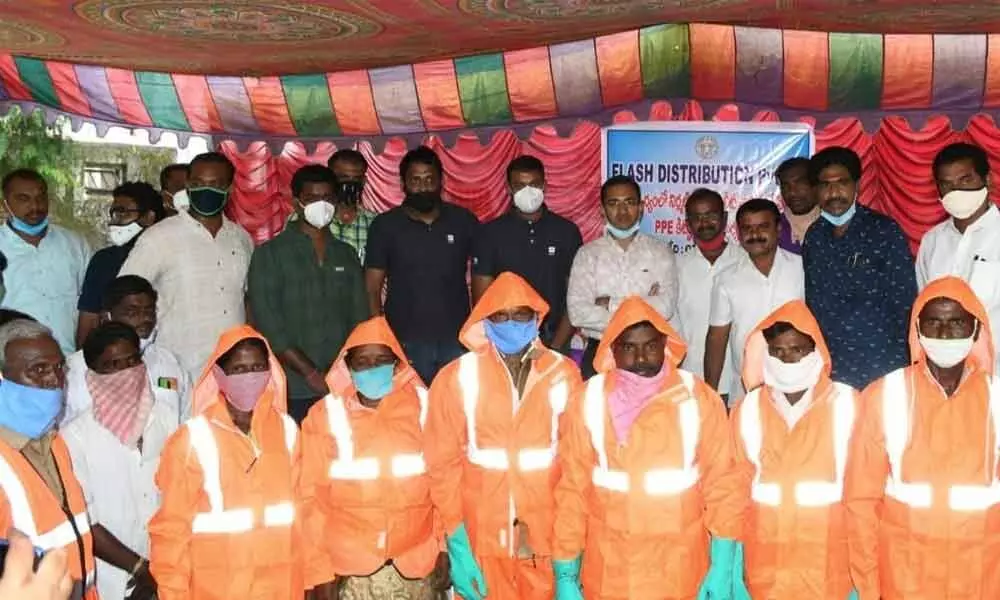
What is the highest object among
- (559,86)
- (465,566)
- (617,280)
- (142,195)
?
(559,86)

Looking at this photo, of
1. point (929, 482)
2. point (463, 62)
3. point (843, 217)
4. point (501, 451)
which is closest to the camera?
point (929, 482)

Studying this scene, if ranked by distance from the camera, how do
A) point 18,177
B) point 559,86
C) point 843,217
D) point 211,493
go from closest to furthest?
point 211,493
point 843,217
point 18,177
point 559,86

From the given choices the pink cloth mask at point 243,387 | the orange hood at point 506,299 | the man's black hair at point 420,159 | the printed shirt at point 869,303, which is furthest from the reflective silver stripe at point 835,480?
the man's black hair at point 420,159

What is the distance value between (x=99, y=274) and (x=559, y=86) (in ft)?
11.4

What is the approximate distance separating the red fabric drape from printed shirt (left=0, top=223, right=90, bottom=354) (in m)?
3.07

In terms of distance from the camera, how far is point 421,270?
5797mm

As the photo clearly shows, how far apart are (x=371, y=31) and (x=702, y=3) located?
199cm

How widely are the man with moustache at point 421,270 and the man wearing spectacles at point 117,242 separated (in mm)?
1363

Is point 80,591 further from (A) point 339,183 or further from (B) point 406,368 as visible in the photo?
(A) point 339,183

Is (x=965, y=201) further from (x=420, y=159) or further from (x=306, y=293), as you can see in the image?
(x=306, y=293)

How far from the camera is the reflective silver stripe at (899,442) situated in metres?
Result: 3.69

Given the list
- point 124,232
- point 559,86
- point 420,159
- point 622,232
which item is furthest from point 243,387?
point 559,86

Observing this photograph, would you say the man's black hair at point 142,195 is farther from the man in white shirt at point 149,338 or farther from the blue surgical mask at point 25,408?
the blue surgical mask at point 25,408

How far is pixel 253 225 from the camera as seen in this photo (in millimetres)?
9375
